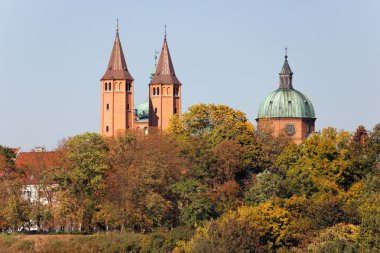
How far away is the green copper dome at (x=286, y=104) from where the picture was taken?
15512cm

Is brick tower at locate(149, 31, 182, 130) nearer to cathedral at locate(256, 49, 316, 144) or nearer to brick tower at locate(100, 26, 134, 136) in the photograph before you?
brick tower at locate(100, 26, 134, 136)

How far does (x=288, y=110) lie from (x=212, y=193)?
195ft

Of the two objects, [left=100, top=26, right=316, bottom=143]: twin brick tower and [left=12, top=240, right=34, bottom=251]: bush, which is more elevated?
[left=100, top=26, right=316, bottom=143]: twin brick tower

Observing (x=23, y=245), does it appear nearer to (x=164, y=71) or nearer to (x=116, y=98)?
(x=116, y=98)

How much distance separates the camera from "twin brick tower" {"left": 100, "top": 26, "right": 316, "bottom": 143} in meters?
156

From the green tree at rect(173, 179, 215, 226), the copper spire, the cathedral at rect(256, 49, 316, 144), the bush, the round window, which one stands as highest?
the copper spire

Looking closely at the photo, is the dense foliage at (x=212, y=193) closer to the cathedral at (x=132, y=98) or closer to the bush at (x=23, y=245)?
the bush at (x=23, y=245)

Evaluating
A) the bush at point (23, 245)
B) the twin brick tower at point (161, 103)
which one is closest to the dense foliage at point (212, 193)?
the bush at point (23, 245)

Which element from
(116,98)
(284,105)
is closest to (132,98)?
(116,98)

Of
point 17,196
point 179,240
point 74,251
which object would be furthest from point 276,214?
point 17,196

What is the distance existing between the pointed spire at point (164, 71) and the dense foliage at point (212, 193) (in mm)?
50827

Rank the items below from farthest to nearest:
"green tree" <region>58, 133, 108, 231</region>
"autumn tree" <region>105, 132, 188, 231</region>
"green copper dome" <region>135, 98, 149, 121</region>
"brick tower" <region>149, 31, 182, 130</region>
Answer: "green copper dome" <region>135, 98, 149, 121</region>, "brick tower" <region>149, 31, 182, 130</region>, "green tree" <region>58, 133, 108, 231</region>, "autumn tree" <region>105, 132, 188, 231</region>

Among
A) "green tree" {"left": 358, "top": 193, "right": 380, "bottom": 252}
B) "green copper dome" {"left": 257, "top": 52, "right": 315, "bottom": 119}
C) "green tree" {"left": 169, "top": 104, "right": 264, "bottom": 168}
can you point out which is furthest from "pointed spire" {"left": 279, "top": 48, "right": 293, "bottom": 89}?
"green tree" {"left": 358, "top": 193, "right": 380, "bottom": 252}

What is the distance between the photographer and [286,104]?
156m
